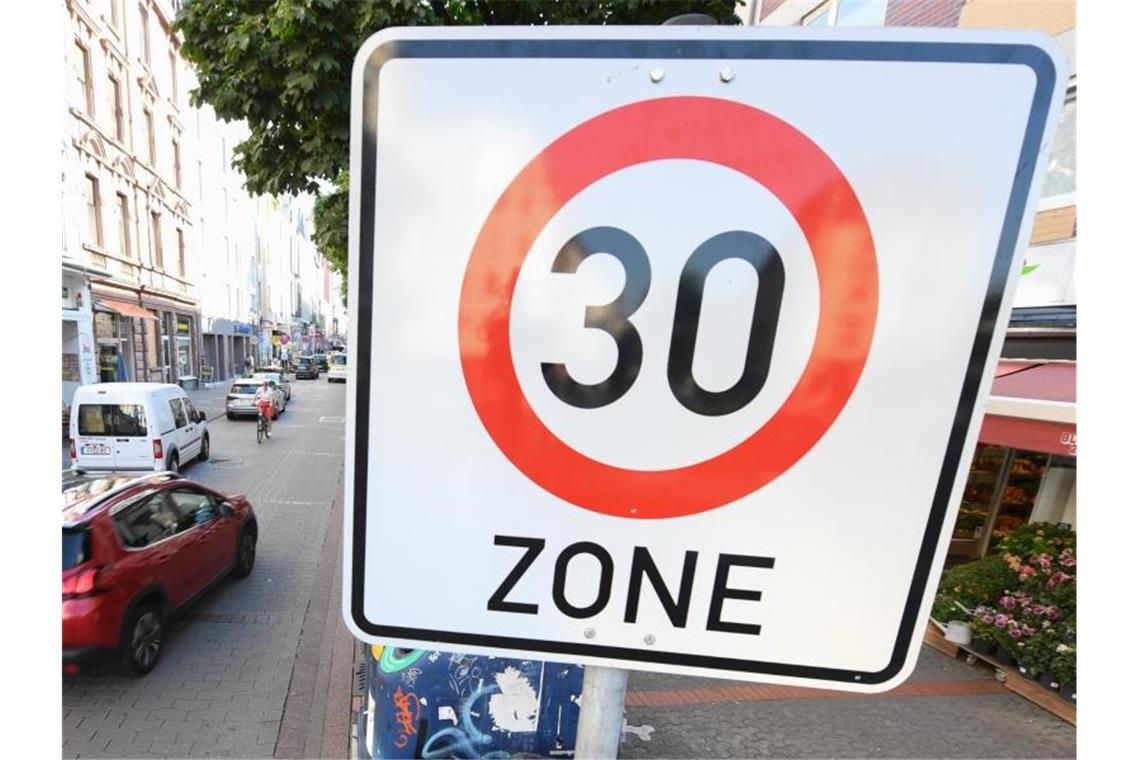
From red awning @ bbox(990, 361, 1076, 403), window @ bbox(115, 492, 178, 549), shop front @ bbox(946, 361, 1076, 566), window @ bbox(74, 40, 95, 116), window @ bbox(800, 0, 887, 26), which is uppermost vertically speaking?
window @ bbox(74, 40, 95, 116)

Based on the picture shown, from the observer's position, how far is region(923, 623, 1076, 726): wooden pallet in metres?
4.16

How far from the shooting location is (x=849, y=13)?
742cm

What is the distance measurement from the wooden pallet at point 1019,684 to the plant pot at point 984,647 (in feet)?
0.10

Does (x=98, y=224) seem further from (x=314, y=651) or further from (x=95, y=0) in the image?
(x=314, y=651)

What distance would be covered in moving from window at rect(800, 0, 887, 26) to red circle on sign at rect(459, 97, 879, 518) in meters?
8.13

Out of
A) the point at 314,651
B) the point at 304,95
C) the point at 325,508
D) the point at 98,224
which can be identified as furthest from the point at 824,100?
the point at 98,224

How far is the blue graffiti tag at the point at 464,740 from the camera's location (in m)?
3.07

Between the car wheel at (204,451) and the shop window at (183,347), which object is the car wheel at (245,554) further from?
the shop window at (183,347)

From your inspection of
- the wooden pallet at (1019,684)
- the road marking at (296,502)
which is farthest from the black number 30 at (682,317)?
the road marking at (296,502)

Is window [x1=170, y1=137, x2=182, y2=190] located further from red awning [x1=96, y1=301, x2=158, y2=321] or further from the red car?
the red car

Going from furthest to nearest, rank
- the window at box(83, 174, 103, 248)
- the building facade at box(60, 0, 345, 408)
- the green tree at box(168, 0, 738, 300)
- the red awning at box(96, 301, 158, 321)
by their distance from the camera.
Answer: the red awning at box(96, 301, 158, 321) < the window at box(83, 174, 103, 248) < the building facade at box(60, 0, 345, 408) < the green tree at box(168, 0, 738, 300)

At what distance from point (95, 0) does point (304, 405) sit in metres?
15.3

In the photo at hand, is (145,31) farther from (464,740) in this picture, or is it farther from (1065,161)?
(1065,161)

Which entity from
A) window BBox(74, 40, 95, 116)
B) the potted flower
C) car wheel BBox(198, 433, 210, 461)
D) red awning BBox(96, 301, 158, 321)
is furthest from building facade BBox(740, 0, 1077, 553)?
red awning BBox(96, 301, 158, 321)
